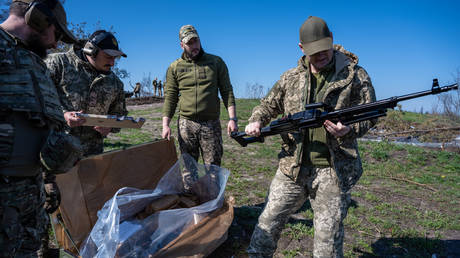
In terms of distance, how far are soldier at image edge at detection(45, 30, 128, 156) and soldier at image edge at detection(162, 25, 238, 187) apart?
2.57ft

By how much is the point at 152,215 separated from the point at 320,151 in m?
1.68

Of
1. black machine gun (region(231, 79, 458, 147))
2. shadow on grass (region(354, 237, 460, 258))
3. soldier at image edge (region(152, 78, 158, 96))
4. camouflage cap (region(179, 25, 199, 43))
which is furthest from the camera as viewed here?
soldier at image edge (region(152, 78, 158, 96))

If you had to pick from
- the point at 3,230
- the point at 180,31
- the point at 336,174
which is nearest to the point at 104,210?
the point at 3,230

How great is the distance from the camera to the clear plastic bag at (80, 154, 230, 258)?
236 cm

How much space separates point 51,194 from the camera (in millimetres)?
2227

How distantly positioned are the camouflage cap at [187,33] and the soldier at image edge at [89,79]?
0.77m

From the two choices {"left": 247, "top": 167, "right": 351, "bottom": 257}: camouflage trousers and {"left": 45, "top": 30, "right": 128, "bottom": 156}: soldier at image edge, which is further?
{"left": 45, "top": 30, "right": 128, "bottom": 156}: soldier at image edge

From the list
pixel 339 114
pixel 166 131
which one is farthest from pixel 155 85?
pixel 339 114

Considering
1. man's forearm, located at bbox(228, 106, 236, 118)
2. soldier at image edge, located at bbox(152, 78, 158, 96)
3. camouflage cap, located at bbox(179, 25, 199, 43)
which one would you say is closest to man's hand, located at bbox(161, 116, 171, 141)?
man's forearm, located at bbox(228, 106, 236, 118)

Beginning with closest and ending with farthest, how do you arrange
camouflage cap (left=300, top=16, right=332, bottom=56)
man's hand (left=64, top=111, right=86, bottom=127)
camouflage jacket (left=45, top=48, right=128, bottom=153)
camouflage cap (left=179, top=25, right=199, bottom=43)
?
camouflage cap (left=300, top=16, right=332, bottom=56), man's hand (left=64, top=111, right=86, bottom=127), camouflage jacket (left=45, top=48, right=128, bottom=153), camouflage cap (left=179, top=25, right=199, bottom=43)

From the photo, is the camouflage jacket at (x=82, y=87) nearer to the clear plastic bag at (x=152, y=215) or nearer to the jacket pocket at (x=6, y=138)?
the clear plastic bag at (x=152, y=215)

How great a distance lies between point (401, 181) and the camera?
5.91 m

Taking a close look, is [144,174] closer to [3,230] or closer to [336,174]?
[3,230]

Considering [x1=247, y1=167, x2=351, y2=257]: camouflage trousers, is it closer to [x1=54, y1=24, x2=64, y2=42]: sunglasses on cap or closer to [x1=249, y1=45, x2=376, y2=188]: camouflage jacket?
[x1=249, y1=45, x2=376, y2=188]: camouflage jacket
